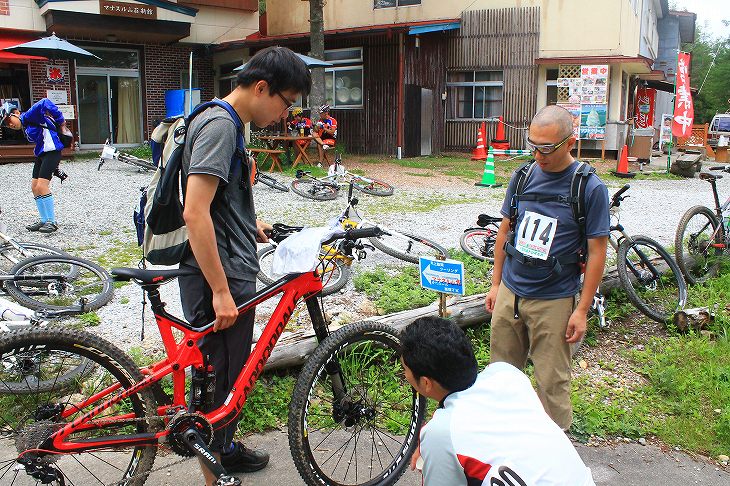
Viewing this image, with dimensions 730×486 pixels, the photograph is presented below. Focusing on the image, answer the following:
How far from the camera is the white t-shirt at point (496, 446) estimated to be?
1.88 meters

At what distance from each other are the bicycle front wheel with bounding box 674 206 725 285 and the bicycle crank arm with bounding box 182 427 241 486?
5.78 m

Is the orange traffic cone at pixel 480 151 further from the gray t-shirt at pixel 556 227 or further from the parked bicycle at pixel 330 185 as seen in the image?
A: the gray t-shirt at pixel 556 227

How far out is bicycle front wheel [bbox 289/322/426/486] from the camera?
3.01 metres

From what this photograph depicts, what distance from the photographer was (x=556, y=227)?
3.25 meters

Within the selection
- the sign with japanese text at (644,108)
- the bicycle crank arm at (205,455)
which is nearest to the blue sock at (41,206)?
the bicycle crank arm at (205,455)

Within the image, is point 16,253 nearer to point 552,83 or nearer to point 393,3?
point 552,83

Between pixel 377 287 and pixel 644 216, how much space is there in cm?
626

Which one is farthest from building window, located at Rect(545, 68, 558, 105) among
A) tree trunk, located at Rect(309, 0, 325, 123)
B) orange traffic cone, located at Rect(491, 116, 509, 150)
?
tree trunk, located at Rect(309, 0, 325, 123)

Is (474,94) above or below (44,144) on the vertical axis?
above

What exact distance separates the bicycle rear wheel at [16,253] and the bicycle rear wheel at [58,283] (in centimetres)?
23

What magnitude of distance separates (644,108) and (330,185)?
1865cm

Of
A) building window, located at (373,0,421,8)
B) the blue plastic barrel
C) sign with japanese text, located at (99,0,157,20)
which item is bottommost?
the blue plastic barrel

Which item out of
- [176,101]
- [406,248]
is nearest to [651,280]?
[406,248]

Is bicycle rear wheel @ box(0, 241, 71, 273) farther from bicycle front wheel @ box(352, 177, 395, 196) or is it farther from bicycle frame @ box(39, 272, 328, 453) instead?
bicycle front wheel @ box(352, 177, 395, 196)
